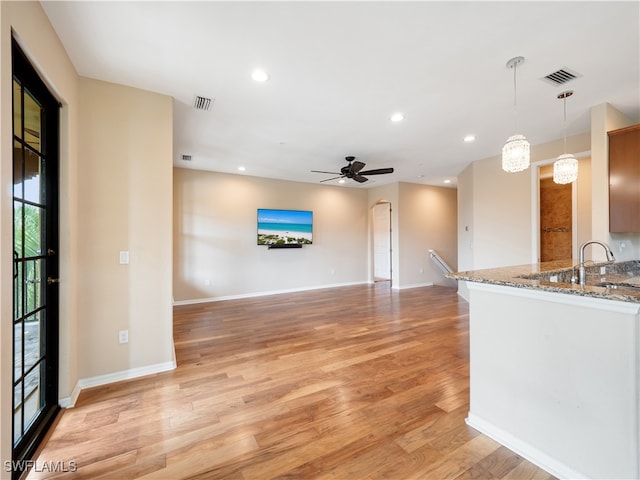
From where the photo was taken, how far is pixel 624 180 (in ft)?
9.38

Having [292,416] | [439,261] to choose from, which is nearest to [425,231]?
[439,261]

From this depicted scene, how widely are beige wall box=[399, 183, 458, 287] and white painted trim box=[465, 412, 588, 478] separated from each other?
5.16m

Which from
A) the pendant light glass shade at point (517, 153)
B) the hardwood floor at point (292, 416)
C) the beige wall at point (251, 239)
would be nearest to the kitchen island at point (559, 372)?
the hardwood floor at point (292, 416)

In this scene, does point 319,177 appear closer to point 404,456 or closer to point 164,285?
point 164,285

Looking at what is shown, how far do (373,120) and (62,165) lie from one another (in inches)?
121

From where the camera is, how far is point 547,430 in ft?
5.05

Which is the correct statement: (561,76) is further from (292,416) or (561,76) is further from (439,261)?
(439,261)

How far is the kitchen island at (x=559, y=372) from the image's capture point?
129 centimetres

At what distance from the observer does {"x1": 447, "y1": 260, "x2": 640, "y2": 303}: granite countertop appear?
1374 millimetres

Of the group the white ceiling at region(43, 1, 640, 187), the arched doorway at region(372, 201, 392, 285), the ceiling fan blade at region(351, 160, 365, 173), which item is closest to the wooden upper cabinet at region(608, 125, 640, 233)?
the white ceiling at region(43, 1, 640, 187)

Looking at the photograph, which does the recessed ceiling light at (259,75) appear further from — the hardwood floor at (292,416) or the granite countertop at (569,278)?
the hardwood floor at (292,416)

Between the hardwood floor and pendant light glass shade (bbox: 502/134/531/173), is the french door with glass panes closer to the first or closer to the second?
the hardwood floor

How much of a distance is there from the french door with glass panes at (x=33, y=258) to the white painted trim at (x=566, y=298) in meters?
2.87

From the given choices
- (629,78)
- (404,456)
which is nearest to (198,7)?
(404,456)
